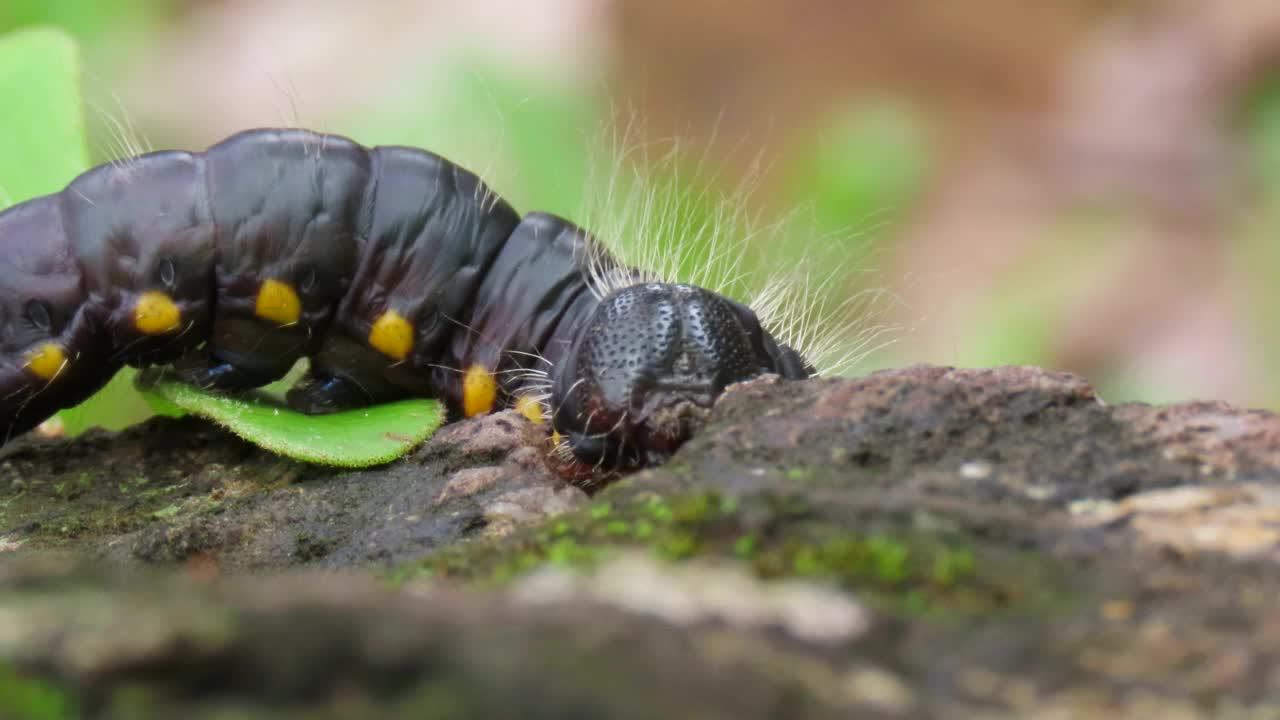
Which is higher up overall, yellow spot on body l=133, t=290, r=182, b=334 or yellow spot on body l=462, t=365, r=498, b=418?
yellow spot on body l=462, t=365, r=498, b=418

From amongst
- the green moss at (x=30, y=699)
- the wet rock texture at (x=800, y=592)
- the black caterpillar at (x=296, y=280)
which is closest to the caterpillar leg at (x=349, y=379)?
the black caterpillar at (x=296, y=280)

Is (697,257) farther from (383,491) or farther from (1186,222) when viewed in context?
(1186,222)

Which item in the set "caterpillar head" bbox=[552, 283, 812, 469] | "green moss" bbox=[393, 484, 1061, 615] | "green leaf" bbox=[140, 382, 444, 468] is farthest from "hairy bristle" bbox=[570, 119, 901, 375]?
"green moss" bbox=[393, 484, 1061, 615]

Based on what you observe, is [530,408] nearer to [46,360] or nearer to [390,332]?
[390,332]

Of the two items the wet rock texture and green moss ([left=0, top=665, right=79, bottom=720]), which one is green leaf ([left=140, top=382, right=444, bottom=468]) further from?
green moss ([left=0, top=665, right=79, bottom=720])

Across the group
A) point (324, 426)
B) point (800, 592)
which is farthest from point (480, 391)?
point (800, 592)

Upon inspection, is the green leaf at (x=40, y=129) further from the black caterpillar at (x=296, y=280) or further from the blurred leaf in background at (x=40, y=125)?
the black caterpillar at (x=296, y=280)
